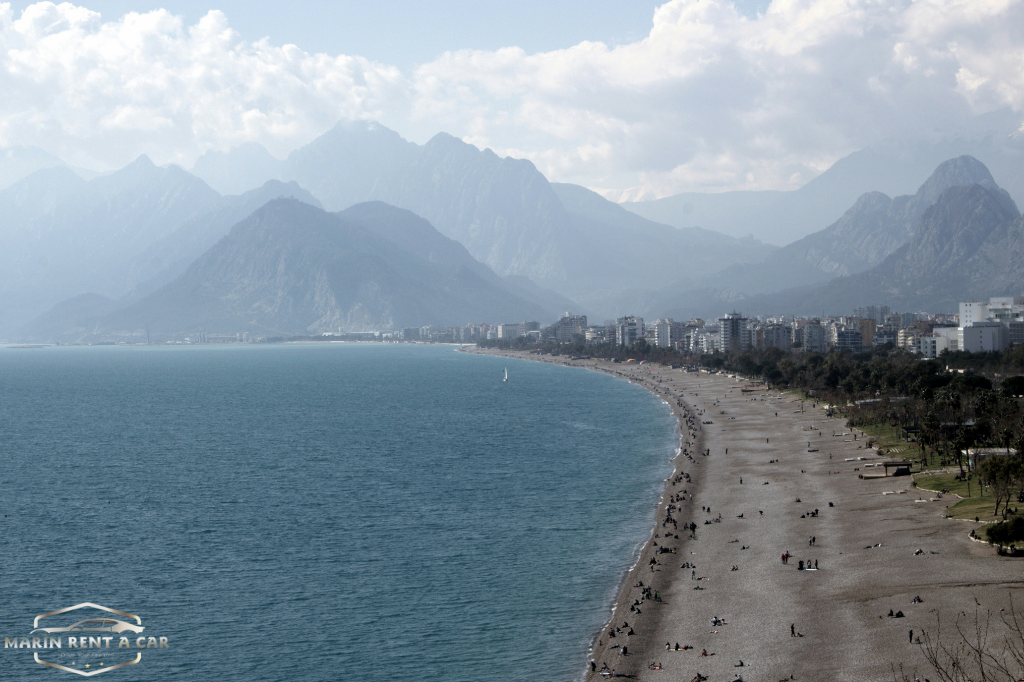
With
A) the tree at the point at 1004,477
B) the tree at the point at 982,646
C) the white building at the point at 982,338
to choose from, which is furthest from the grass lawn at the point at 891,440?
the white building at the point at 982,338

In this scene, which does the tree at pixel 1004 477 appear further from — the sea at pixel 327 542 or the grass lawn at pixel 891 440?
the grass lawn at pixel 891 440

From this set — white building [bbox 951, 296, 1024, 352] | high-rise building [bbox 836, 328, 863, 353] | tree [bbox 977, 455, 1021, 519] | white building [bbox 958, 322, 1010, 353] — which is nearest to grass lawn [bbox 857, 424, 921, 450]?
tree [bbox 977, 455, 1021, 519]

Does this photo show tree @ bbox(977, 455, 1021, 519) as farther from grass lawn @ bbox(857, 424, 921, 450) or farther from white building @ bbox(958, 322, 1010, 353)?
white building @ bbox(958, 322, 1010, 353)

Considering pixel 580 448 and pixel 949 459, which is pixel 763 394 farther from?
pixel 949 459

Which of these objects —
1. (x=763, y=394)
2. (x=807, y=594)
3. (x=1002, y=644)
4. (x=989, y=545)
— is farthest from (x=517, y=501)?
(x=763, y=394)

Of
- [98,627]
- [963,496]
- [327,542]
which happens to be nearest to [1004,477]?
[963,496]

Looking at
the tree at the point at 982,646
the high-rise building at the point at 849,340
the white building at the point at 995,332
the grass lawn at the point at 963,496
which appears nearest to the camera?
the tree at the point at 982,646
